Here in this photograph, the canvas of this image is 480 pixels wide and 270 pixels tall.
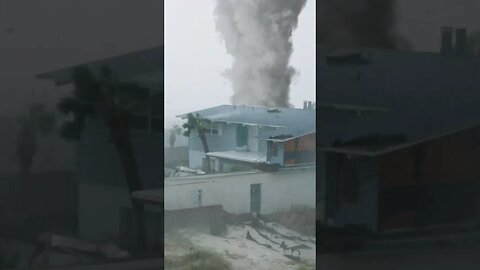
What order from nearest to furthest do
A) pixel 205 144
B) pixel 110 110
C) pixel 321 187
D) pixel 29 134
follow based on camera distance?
pixel 29 134, pixel 110 110, pixel 205 144, pixel 321 187

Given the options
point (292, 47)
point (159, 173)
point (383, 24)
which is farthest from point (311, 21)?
point (159, 173)

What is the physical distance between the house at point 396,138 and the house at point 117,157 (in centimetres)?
72

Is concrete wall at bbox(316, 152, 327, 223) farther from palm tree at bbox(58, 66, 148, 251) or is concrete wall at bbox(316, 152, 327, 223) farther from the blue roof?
palm tree at bbox(58, 66, 148, 251)

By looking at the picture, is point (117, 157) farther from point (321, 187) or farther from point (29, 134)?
point (321, 187)

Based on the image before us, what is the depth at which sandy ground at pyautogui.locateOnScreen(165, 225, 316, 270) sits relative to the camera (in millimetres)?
3102

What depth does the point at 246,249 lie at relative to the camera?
3.16 m

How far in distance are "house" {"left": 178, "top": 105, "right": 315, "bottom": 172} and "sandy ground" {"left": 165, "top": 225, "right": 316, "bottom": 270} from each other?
0.29 meters

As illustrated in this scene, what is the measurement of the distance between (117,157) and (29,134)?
0.36 meters

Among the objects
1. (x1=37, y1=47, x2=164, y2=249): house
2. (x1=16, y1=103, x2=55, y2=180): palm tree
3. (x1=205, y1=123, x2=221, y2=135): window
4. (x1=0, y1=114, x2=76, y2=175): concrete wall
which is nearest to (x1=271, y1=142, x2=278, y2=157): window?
(x1=205, y1=123, x2=221, y2=135): window

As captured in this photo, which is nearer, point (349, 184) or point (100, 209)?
point (100, 209)

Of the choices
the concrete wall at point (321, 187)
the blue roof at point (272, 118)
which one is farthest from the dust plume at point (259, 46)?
the concrete wall at point (321, 187)

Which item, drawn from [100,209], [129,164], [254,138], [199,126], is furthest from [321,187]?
[100,209]

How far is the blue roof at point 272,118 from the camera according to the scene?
10.1 feet

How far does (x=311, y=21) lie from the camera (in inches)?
124
